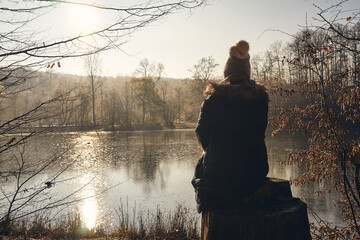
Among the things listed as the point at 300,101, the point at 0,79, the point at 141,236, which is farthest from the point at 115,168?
the point at 300,101

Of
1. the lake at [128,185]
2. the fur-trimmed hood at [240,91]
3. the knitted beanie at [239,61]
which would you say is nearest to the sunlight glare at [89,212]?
the lake at [128,185]

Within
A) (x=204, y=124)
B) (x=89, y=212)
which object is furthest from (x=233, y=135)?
(x=89, y=212)

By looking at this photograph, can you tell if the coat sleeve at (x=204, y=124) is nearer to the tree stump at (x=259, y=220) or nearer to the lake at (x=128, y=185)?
the tree stump at (x=259, y=220)

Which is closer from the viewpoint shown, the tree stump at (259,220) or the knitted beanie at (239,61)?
the tree stump at (259,220)

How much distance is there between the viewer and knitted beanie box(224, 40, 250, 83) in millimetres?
2799

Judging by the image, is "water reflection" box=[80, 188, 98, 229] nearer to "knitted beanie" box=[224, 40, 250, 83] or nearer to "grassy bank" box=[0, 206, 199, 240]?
"grassy bank" box=[0, 206, 199, 240]

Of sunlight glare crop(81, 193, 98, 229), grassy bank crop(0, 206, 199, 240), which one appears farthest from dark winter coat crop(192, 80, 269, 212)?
sunlight glare crop(81, 193, 98, 229)

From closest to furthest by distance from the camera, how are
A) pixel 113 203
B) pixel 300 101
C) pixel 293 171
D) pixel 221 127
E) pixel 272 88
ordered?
pixel 221 127 < pixel 272 88 < pixel 113 203 < pixel 293 171 < pixel 300 101

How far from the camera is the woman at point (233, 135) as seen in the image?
2654mm

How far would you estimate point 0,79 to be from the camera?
7.90 ft

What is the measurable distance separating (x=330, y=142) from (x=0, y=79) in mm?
4182

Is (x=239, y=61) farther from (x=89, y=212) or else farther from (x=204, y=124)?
(x=89, y=212)

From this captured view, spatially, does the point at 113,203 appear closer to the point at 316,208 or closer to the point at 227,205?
the point at 316,208

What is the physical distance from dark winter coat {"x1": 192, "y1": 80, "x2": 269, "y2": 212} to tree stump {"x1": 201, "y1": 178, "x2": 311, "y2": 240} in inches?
3.8
